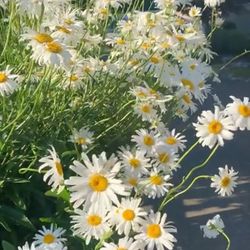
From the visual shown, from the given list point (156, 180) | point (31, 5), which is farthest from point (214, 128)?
point (31, 5)

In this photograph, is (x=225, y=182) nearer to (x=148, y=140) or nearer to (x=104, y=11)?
(x=148, y=140)

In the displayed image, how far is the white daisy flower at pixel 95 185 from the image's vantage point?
1.41 m

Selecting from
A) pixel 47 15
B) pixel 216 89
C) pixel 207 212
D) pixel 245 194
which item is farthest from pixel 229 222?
pixel 216 89

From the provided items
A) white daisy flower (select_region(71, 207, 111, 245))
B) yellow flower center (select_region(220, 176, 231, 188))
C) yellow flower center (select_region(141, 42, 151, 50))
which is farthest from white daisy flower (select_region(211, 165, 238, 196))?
yellow flower center (select_region(141, 42, 151, 50))

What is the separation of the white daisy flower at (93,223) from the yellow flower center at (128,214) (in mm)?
39

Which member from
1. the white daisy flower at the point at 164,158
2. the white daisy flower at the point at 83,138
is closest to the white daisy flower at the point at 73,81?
the white daisy flower at the point at 83,138

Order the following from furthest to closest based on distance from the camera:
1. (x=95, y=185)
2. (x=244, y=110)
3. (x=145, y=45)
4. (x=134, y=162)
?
(x=145, y=45) < (x=134, y=162) < (x=244, y=110) < (x=95, y=185)

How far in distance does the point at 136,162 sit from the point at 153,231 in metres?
0.21

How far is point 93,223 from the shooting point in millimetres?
1498

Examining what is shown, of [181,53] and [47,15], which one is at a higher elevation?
[47,15]

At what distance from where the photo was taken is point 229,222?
3.55 metres

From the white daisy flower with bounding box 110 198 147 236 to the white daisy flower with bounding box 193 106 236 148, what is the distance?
0.68 feet

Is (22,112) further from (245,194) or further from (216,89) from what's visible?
(216,89)

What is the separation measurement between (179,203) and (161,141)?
1.94m
